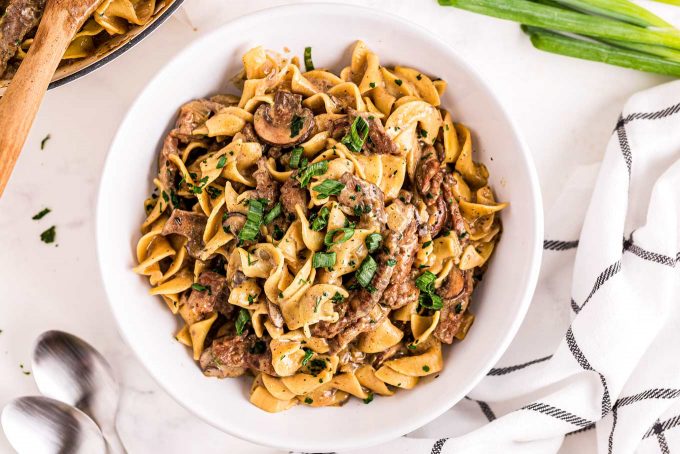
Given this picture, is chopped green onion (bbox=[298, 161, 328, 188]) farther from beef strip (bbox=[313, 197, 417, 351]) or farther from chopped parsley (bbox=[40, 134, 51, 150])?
chopped parsley (bbox=[40, 134, 51, 150])

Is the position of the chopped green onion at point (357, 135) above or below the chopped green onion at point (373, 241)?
above

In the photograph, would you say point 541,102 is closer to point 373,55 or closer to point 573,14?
point 573,14

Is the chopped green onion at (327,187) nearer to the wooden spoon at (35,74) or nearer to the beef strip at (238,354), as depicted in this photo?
the beef strip at (238,354)

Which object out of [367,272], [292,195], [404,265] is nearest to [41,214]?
[292,195]

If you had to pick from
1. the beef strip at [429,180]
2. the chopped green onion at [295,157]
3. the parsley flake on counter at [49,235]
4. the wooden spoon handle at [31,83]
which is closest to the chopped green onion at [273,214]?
the chopped green onion at [295,157]

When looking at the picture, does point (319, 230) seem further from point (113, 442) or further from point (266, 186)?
point (113, 442)

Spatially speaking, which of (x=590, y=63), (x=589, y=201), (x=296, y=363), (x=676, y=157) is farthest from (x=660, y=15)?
(x=296, y=363)
